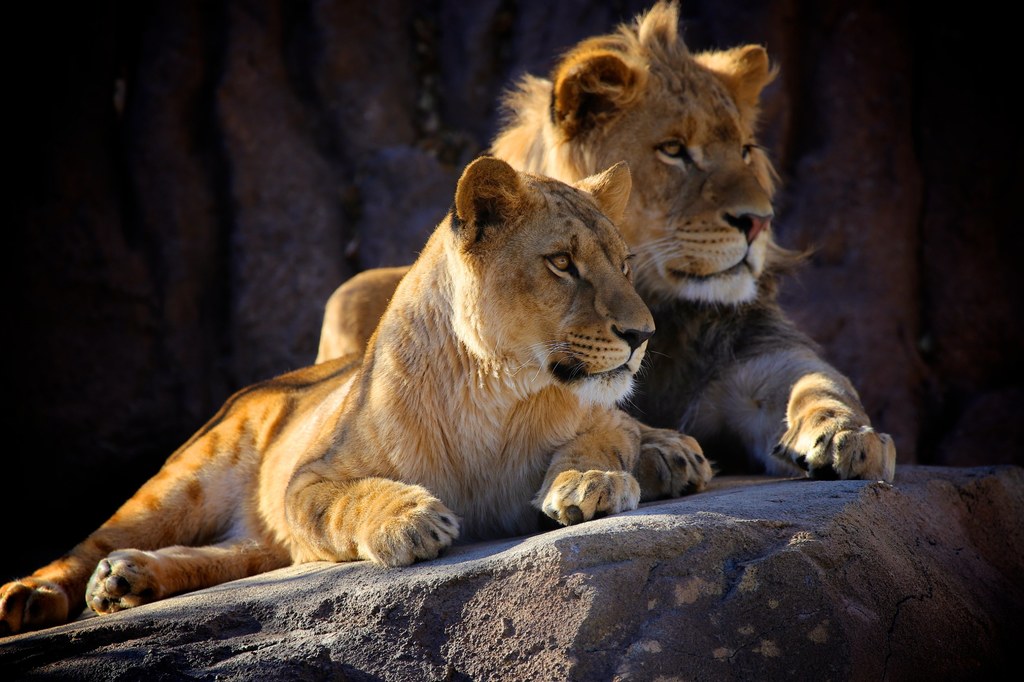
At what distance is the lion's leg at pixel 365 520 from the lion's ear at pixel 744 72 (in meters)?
2.21

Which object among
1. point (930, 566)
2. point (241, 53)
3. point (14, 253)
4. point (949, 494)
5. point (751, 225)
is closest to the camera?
point (930, 566)

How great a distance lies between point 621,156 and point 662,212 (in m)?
0.27

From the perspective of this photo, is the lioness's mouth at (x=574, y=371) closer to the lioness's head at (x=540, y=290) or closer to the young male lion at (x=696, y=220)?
the lioness's head at (x=540, y=290)

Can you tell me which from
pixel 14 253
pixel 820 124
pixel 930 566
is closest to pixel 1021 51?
pixel 820 124

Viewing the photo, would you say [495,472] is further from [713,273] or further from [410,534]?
[713,273]

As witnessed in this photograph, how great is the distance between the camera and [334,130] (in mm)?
6250

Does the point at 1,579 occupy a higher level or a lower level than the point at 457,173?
lower

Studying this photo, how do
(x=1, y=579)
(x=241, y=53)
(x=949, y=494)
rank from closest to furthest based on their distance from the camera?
(x=949, y=494), (x=1, y=579), (x=241, y=53)

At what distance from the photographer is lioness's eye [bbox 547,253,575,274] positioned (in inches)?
114

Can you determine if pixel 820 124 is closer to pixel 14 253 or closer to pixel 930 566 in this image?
pixel 930 566

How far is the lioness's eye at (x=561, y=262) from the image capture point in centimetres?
289

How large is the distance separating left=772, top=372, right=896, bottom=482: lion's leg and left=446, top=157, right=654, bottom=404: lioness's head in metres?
0.68

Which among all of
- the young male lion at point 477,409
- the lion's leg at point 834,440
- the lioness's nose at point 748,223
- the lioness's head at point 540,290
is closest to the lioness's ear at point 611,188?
the young male lion at point 477,409

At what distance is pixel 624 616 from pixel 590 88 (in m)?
2.21
